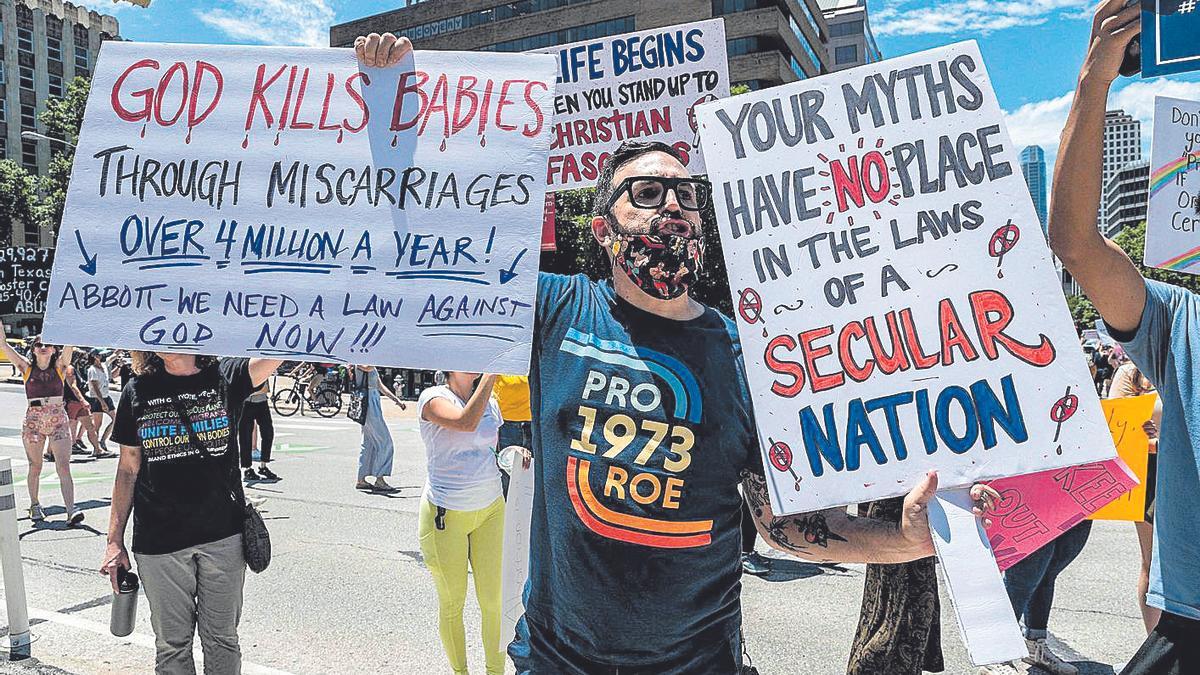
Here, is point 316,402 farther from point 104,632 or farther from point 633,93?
point 633,93

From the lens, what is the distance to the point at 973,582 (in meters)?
1.78

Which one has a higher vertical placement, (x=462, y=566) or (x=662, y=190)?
(x=662, y=190)

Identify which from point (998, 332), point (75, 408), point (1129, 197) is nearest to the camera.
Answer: point (998, 332)

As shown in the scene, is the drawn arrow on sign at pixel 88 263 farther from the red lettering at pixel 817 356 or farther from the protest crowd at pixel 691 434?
the red lettering at pixel 817 356

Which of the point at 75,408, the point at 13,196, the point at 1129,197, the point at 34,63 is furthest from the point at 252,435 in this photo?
the point at 1129,197

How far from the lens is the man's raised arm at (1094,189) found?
2041mm

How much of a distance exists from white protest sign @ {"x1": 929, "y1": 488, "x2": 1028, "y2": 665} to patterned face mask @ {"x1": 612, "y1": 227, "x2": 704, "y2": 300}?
765mm

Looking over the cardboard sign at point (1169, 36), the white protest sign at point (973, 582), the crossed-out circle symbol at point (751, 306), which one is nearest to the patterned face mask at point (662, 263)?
the crossed-out circle symbol at point (751, 306)

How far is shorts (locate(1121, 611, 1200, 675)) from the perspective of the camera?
87.1 inches

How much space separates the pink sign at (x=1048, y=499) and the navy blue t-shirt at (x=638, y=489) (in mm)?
560

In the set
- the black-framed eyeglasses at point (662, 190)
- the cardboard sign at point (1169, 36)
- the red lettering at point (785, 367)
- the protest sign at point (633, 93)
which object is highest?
the protest sign at point (633, 93)

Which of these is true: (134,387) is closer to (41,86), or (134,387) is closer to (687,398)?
(687,398)

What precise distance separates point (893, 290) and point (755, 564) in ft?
15.9

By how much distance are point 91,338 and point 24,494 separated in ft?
28.7
